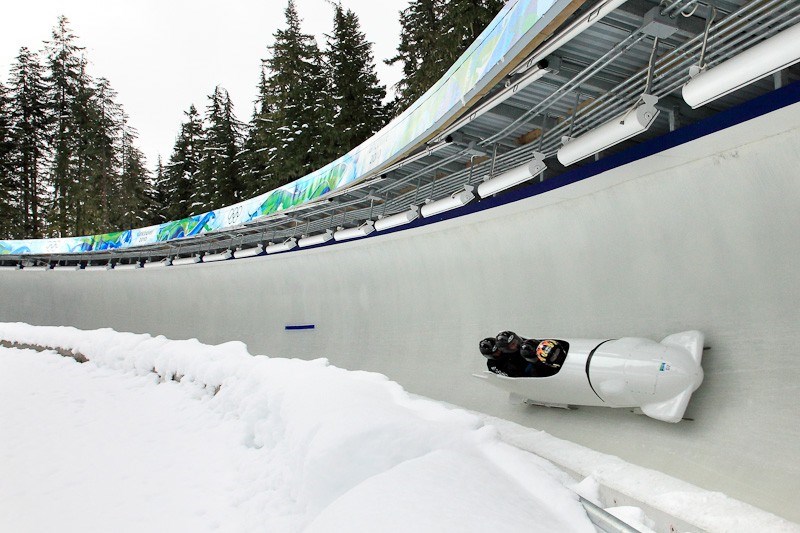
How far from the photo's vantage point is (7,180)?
84.6ft

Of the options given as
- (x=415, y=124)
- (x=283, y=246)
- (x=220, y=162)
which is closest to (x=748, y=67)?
(x=415, y=124)

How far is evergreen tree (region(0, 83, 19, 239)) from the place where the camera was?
25.2 m

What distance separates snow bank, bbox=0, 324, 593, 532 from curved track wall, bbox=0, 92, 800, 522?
107 centimetres

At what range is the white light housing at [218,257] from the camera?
1070 centimetres

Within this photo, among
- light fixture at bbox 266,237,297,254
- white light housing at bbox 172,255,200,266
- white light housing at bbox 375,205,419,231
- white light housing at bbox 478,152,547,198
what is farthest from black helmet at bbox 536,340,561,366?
white light housing at bbox 172,255,200,266

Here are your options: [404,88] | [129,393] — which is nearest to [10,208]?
[404,88]

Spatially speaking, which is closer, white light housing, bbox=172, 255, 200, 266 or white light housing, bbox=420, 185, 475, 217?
white light housing, bbox=420, 185, 475, 217

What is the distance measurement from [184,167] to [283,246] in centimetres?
2285

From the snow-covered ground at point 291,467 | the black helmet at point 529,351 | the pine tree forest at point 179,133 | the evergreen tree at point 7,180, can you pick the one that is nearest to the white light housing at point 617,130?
the black helmet at point 529,351

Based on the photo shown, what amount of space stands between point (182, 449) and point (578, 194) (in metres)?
3.61

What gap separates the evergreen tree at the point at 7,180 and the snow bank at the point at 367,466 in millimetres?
27055

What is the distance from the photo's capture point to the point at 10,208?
25.6 meters

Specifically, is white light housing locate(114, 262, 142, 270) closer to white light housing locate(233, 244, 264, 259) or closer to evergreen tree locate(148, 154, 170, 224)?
white light housing locate(233, 244, 264, 259)

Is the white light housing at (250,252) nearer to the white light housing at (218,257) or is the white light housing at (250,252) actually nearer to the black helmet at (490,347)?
the white light housing at (218,257)
